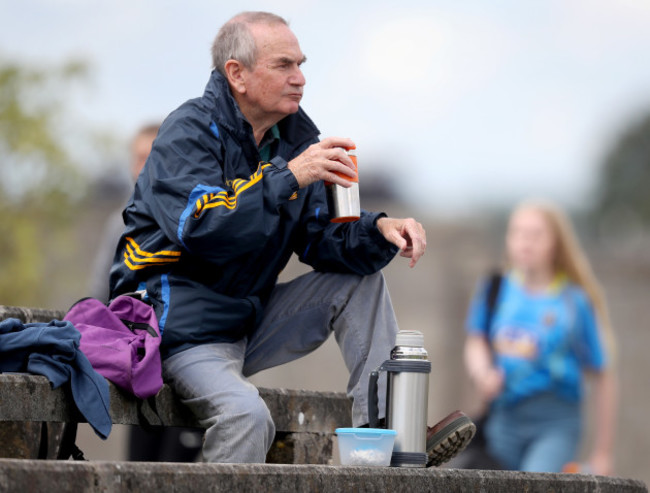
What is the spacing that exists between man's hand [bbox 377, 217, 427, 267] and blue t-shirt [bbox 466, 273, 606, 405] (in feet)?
9.03

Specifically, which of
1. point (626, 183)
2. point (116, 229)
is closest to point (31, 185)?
point (116, 229)

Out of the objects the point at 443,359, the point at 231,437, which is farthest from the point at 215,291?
the point at 443,359

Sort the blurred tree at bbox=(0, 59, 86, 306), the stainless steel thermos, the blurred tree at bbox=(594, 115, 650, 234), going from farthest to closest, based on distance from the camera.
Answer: the blurred tree at bbox=(594, 115, 650, 234)
the blurred tree at bbox=(0, 59, 86, 306)
the stainless steel thermos

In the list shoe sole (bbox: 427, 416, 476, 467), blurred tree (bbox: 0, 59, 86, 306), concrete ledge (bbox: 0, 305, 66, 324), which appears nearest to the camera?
shoe sole (bbox: 427, 416, 476, 467)

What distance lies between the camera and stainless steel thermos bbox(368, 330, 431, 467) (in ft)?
13.7

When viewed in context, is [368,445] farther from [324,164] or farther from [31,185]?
[31,185]

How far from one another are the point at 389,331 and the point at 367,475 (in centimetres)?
84

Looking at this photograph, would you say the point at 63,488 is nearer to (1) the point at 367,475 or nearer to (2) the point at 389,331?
(1) the point at 367,475

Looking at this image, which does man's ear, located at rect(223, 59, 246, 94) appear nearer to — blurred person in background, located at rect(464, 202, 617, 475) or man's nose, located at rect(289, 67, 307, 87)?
man's nose, located at rect(289, 67, 307, 87)

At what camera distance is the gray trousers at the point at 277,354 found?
4.21m

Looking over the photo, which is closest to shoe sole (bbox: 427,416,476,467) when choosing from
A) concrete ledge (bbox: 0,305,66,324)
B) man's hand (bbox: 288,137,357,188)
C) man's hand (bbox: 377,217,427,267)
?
man's hand (bbox: 377,217,427,267)

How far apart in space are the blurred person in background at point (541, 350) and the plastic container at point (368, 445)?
9.69 ft

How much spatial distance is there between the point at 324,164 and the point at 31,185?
14.4 m

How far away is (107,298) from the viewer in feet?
21.5
